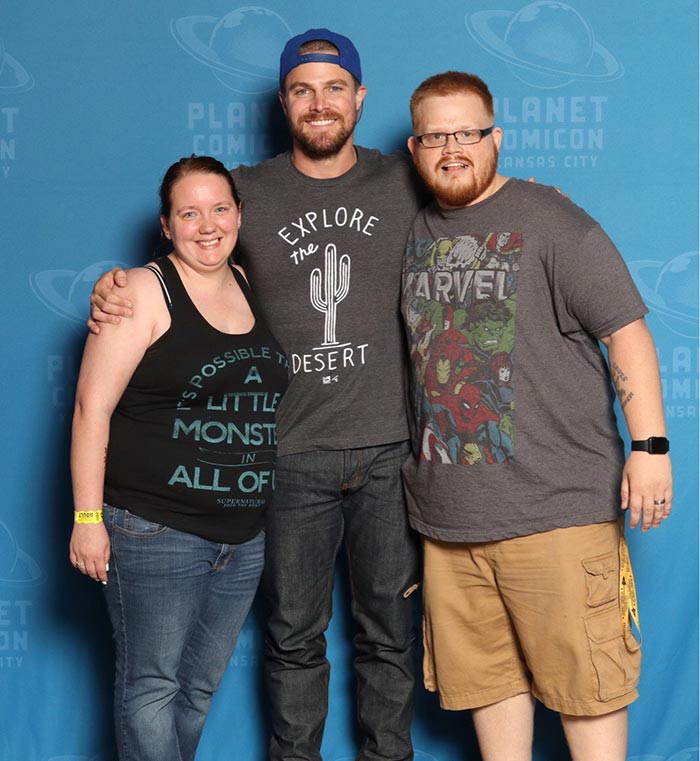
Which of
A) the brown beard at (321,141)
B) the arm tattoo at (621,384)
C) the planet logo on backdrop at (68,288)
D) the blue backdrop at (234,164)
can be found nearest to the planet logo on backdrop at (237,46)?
the blue backdrop at (234,164)

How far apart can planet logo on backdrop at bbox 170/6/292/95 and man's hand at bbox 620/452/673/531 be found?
126 centimetres

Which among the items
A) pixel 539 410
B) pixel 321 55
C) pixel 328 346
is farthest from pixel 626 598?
pixel 321 55

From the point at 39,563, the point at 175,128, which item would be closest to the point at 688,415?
the point at 175,128

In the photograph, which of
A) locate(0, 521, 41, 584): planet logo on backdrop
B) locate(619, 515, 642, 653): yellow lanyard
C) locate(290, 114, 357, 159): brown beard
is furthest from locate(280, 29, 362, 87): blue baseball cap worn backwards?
locate(0, 521, 41, 584): planet logo on backdrop

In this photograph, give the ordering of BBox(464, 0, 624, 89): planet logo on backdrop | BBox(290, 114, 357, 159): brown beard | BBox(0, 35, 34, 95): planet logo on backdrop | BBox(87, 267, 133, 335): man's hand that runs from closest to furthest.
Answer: BBox(87, 267, 133, 335): man's hand
BBox(290, 114, 357, 159): brown beard
BBox(464, 0, 624, 89): planet logo on backdrop
BBox(0, 35, 34, 95): planet logo on backdrop

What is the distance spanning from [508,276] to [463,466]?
366 millimetres

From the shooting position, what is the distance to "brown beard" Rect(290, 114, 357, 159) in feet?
6.56

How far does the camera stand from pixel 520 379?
181 cm

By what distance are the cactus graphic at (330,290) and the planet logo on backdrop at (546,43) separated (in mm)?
708

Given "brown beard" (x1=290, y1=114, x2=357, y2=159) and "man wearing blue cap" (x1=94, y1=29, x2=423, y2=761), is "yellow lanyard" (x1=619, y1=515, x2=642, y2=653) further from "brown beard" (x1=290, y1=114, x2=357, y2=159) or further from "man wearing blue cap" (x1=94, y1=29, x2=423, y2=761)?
"brown beard" (x1=290, y1=114, x2=357, y2=159)

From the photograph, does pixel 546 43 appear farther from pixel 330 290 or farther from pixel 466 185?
pixel 330 290

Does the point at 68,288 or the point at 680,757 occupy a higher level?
the point at 68,288

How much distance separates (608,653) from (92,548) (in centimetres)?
96

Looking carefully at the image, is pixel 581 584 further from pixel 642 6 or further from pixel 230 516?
pixel 642 6
